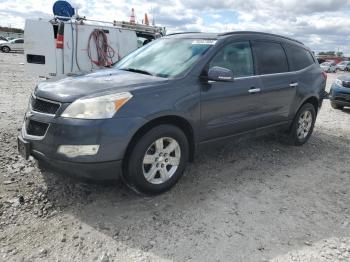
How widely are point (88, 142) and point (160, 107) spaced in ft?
2.69

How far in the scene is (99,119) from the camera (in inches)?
137

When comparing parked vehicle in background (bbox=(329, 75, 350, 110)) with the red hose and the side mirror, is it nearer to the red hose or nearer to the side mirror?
the red hose

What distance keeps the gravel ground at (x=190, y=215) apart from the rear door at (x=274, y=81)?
0.76 m

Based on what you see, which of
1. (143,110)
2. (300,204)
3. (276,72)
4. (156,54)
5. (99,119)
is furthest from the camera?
(276,72)

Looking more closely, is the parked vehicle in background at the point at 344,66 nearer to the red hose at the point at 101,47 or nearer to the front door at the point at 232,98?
the red hose at the point at 101,47

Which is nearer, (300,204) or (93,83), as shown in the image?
(93,83)

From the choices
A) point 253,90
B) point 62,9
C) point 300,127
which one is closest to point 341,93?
point 300,127

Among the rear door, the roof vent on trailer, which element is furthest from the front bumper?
the roof vent on trailer

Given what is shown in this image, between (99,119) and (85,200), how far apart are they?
3.20 ft

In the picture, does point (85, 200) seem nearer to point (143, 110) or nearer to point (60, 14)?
point (143, 110)

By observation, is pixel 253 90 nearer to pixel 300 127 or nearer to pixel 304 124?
pixel 300 127

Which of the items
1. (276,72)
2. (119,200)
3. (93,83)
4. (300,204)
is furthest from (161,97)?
(276,72)

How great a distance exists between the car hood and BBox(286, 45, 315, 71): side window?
2779 mm

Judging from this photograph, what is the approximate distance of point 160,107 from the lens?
3.84 metres
